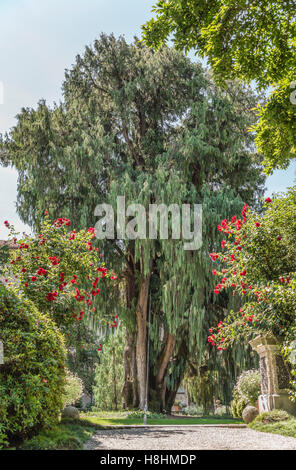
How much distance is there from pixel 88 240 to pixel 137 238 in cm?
538

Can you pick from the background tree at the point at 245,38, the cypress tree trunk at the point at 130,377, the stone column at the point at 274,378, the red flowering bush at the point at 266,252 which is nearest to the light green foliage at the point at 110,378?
the cypress tree trunk at the point at 130,377

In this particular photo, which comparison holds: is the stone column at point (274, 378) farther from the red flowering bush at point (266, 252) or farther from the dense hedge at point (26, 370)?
the dense hedge at point (26, 370)

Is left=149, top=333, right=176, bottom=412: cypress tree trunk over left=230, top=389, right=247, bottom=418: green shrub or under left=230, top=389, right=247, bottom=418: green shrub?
over

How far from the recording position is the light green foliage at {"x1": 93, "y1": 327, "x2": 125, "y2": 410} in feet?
72.9

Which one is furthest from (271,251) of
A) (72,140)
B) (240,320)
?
(72,140)

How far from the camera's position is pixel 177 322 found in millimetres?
13805

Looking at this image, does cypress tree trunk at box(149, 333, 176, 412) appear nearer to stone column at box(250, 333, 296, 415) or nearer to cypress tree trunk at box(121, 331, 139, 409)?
cypress tree trunk at box(121, 331, 139, 409)

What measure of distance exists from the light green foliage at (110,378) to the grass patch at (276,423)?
1407cm

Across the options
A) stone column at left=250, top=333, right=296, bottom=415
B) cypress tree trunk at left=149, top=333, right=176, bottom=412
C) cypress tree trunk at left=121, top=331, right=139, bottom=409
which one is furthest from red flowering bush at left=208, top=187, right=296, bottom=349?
cypress tree trunk at left=121, top=331, right=139, bottom=409

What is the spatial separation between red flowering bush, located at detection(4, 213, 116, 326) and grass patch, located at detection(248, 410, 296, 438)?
349cm

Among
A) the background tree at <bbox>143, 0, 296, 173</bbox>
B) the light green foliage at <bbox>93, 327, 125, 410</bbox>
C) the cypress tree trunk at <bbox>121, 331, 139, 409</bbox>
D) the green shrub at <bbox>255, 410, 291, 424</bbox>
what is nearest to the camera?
the background tree at <bbox>143, 0, 296, 173</bbox>

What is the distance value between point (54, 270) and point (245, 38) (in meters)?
4.36

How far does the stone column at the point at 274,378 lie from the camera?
877 cm

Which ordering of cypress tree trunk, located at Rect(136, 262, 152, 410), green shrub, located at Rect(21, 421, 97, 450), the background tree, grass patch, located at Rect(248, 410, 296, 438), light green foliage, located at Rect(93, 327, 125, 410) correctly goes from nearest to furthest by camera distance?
green shrub, located at Rect(21, 421, 97, 450)
the background tree
grass patch, located at Rect(248, 410, 296, 438)
cypress tree trunk, located at Rect(136, 262, 152, 410)
light green foliage, located at Rect(93, 327, 125, 410)
